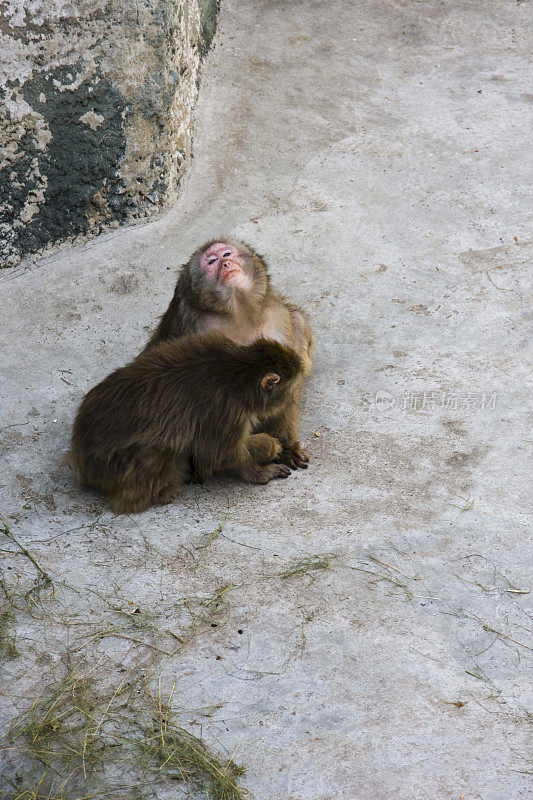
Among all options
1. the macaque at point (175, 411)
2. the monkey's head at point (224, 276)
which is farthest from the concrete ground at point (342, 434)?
the monkey's head at point (224, 276)

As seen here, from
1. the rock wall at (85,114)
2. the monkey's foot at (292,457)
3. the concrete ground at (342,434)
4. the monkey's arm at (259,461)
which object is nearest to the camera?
the concrete ground at (342,434)

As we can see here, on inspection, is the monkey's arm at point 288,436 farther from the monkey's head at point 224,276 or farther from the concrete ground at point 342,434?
the monkey's head at point 224,276

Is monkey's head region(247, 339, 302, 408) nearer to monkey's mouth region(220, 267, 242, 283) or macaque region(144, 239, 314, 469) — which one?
macaque region(144, 239, 314, 469)

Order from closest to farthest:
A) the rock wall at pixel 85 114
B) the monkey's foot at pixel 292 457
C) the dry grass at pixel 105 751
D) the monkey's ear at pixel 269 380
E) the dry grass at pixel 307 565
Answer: the dry grass at pixel 105 751, the dry grass at pixel 307 565, the monkey's ear at pixel 269 380, the monkey's foot at pixel 292 457, the rock wall at pixel 85 114

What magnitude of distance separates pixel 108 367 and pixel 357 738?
145 inches

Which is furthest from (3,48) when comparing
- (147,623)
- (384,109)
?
(147,623)

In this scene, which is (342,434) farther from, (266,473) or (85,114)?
(85,114)

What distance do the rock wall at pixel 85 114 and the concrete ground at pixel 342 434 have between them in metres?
0.31

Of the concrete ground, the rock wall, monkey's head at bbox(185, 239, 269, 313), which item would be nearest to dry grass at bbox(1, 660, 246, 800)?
the concrete ground

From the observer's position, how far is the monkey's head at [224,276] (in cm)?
530

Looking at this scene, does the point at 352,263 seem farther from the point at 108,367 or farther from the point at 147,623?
the point at 147,623

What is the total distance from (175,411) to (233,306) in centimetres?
91

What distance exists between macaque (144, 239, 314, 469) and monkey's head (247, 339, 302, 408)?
367 millimetres

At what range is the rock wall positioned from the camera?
657cm
